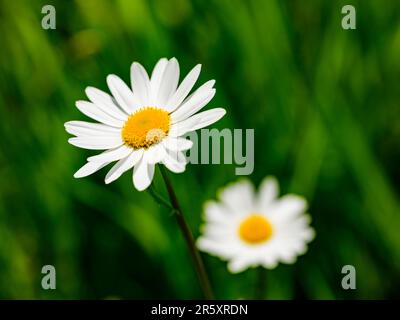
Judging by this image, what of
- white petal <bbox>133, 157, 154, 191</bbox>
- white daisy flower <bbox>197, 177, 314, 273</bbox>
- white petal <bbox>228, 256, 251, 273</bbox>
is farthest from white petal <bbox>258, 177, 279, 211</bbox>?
white petal <bbox>133, 157, 154, 191</bbox>

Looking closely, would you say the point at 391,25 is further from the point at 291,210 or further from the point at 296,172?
the point at 291,210

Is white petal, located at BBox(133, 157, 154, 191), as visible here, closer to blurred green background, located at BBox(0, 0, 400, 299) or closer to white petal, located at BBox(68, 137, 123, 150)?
white petal, located at BBox(68, 137, 123, 150)

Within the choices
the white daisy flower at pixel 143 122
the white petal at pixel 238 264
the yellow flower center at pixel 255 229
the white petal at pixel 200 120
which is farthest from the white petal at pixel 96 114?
the yellow flower center at pixel 255 229

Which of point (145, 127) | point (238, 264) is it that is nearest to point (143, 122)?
point (145, 127)

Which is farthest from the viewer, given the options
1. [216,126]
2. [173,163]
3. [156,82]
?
[216,126]

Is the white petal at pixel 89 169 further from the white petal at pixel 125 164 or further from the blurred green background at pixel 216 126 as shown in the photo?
the blurred green background at pixel 216 126

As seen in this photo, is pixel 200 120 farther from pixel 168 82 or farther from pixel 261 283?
pixel 261 283

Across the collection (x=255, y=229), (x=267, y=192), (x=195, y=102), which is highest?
(x=267, y=192)
